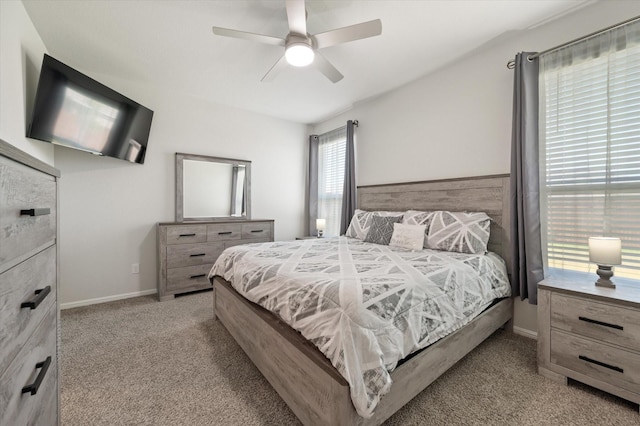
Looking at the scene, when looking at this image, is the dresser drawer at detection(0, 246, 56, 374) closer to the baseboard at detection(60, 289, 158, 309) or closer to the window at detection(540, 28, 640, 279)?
the baseboard at detection(60, 289, 158, 309)

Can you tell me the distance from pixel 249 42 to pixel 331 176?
7.90ft

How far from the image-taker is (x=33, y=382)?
75 centimetres

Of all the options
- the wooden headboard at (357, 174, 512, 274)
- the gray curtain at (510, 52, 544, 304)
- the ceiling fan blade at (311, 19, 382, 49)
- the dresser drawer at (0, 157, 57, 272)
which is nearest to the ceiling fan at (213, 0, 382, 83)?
the ceiling fan blade at (311, 19, 382, 49)

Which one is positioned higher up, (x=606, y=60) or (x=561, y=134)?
(x=606, y=60)

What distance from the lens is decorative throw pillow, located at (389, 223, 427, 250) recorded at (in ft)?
8.21

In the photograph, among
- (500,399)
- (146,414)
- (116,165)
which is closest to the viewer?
(146,414)

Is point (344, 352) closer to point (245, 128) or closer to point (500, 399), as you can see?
point (500, 399)

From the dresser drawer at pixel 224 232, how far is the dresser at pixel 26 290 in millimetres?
2493

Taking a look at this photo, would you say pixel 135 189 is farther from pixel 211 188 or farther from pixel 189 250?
pixel 189 250

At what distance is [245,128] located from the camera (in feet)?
13.5

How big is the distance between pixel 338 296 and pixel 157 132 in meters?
3.42

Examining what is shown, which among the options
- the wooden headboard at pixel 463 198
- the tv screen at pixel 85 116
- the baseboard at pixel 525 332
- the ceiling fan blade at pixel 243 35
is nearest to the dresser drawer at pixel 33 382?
the ceiling fan blade at pixel 243 35

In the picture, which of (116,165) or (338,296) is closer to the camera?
(338,296)

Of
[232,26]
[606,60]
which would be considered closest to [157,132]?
[232,26]
